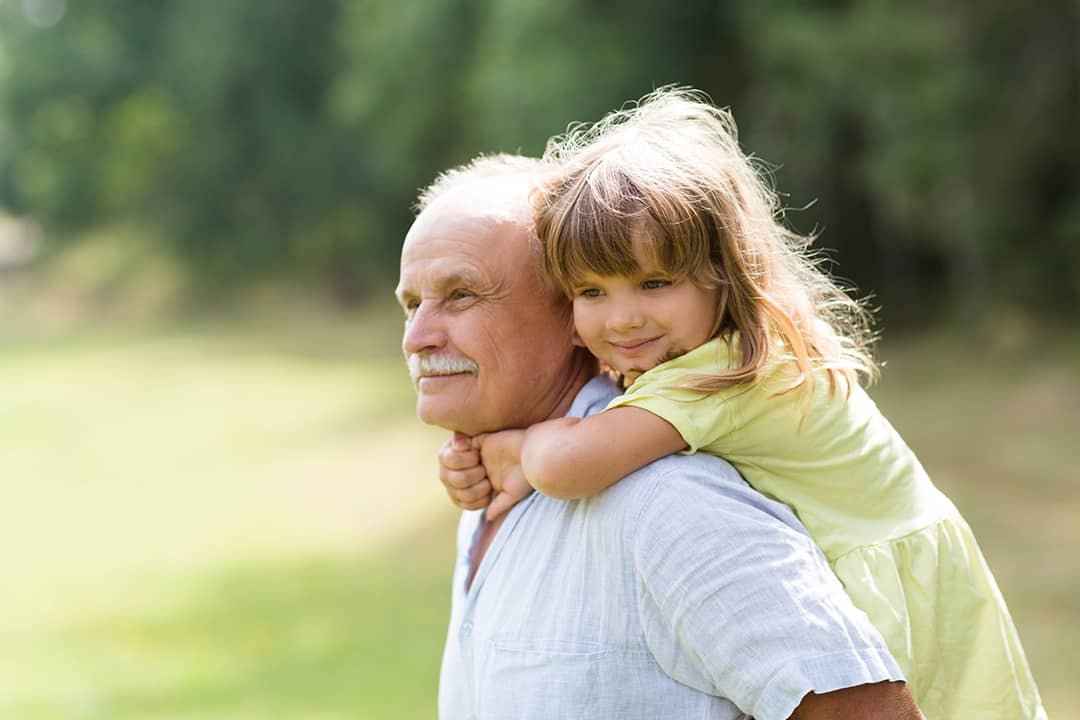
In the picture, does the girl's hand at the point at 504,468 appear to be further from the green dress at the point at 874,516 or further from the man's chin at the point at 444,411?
the green dress at the point at 874,516

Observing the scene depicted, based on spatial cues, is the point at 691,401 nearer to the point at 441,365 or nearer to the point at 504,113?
the point at 441,365

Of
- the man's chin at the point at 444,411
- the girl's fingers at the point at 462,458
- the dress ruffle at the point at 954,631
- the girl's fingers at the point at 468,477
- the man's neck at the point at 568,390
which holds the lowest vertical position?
the dress ruffle at the point at 954,631

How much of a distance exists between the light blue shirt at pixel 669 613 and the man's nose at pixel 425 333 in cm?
33

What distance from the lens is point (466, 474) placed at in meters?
2.09

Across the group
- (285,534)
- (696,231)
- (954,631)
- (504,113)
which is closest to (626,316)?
(696,231)

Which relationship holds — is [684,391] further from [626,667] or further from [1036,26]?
[1036,26]

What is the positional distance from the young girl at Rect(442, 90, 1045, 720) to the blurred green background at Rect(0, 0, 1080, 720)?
529 cm

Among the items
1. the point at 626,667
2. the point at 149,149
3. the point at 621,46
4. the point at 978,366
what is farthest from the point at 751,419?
the point at 149,149

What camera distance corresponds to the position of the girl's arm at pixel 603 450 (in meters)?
1.75

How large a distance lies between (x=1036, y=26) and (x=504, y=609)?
43.8 ft

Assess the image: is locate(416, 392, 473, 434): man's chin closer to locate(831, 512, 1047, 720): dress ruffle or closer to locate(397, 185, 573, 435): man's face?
locate(397, 185, 573, 435): man's face

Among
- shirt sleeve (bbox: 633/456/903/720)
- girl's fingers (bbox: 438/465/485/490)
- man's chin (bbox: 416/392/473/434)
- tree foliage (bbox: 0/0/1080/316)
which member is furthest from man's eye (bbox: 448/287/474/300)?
tree foliage (bbox: 0/0/1080/316)

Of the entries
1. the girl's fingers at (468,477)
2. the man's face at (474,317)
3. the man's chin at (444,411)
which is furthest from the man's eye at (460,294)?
the girl's fingers at (468,477)

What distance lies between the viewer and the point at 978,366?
15.2 metres
